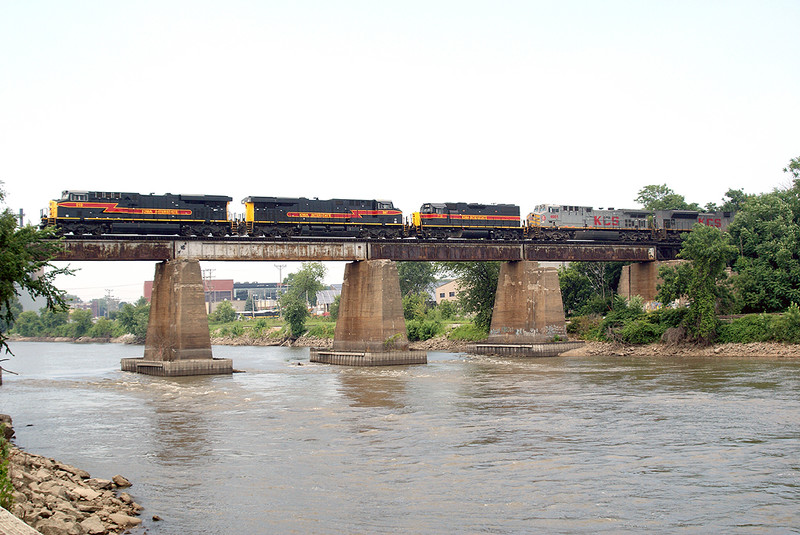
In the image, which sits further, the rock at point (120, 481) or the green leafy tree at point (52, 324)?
A: the green leafy tree at point (52, 324)

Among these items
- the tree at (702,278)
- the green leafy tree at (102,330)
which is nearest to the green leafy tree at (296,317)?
the tree at (702,278)

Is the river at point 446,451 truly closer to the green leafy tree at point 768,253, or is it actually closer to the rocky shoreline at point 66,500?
the rocky shoreline at point 66,500

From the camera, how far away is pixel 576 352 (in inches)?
2249

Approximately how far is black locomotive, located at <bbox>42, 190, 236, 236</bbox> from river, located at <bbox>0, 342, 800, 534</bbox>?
1206 centimetres

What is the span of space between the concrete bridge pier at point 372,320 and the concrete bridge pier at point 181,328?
9.56 m

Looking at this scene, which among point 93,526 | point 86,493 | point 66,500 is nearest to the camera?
point 93,526

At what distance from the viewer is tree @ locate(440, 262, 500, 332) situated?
71.0 metres

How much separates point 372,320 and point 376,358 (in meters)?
2.73

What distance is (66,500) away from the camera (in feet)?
43.7

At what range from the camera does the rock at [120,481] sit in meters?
16.1

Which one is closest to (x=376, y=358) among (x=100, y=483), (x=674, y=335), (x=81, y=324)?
(x=674, y=335)

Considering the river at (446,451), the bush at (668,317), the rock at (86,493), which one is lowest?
the river at (446,451)

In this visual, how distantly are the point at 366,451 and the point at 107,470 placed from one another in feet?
22.3

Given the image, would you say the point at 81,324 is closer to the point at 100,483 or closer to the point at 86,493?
the point at 100,483
